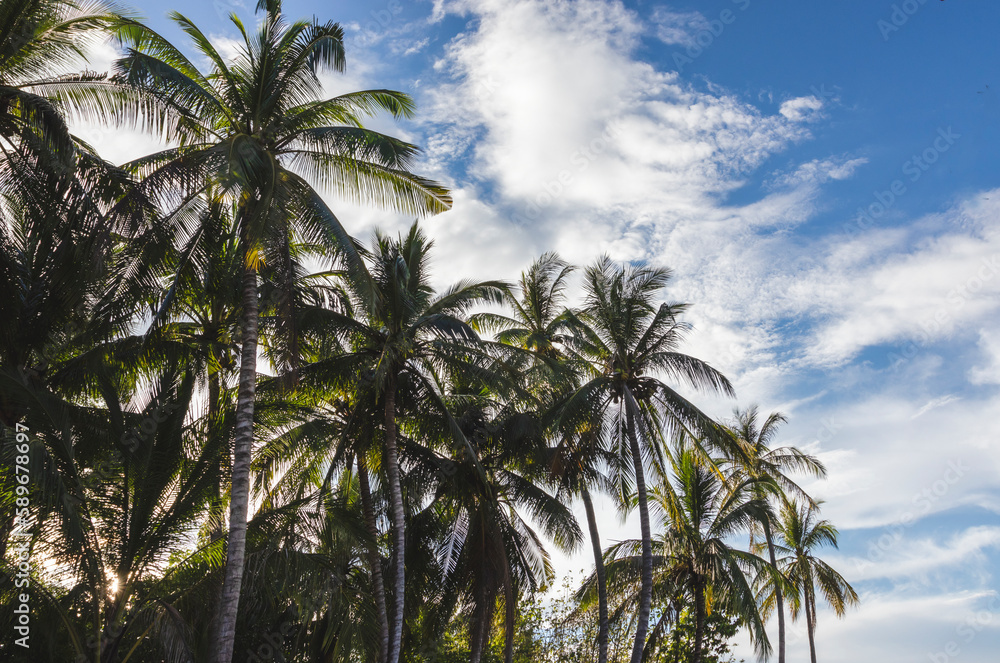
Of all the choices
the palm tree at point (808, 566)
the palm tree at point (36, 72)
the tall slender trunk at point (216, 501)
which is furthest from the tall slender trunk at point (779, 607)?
the palm tree at point (36, 72)

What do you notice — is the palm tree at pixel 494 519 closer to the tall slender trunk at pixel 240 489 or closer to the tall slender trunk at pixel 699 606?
the tall slender trunk at pixel 699 606

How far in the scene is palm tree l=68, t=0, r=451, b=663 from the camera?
36.7 feet

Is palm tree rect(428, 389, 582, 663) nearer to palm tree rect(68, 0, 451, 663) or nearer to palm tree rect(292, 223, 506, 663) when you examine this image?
palm tree rect(292, 223, 506, 663)

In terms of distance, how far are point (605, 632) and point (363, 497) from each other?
7.38 meters

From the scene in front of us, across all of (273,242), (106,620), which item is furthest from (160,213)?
(106,620)

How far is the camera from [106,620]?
11.4 m

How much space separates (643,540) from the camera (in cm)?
1862

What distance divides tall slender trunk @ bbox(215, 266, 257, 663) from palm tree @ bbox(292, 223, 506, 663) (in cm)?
315

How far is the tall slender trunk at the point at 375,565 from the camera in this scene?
1559 centimetres

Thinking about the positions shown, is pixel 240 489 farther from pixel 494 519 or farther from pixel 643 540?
pixel 643 540

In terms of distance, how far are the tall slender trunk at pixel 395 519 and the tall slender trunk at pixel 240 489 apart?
15.3 ft

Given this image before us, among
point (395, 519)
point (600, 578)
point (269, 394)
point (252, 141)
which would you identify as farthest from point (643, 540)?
point (252, 141)

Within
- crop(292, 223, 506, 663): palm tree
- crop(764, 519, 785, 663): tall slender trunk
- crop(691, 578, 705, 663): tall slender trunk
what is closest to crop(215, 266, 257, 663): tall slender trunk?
crop(292, 223, 506, 663): palm tree

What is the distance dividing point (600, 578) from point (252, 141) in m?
→ 14.1
